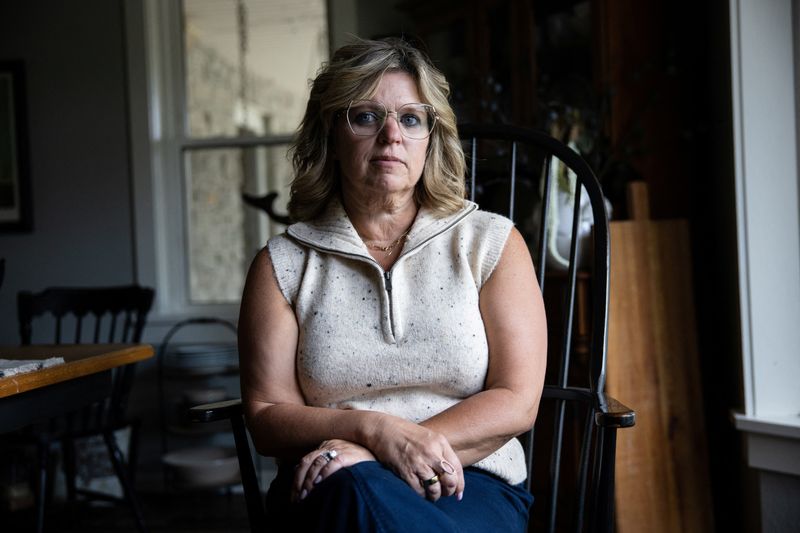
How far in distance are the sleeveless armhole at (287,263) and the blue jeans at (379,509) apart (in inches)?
15.4

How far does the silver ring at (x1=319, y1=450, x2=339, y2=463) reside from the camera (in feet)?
4.04

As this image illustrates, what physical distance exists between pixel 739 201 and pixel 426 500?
3.83 ft

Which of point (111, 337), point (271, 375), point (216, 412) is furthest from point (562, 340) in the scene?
point (111, 337)

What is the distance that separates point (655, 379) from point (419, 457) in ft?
3.50

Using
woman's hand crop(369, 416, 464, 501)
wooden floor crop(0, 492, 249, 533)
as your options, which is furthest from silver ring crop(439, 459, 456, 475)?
wooden floor crop(0, 492, 249, 533)

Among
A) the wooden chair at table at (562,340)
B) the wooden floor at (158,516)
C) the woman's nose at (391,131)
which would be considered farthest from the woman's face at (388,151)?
the wooden floor at (158,516)

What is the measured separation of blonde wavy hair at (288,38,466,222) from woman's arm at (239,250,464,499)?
0.60 feet

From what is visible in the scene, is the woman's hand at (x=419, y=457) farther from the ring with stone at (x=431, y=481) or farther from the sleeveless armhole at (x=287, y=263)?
the sleeveless armhole at (x=287, y=263)

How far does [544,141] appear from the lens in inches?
66.9

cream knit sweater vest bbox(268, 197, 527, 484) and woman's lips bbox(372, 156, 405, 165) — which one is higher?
woman's lips bbox(372, 156, 405, 165)

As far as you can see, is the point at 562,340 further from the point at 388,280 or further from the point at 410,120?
the point at 410,120

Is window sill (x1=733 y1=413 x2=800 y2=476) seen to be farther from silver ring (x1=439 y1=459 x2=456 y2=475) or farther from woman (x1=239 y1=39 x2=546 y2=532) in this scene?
silver ring (x1=439 y1=459 x2=456 y2=475)

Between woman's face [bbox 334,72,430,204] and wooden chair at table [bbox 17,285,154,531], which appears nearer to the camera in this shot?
woman's face [bbox 334,72,430,204]

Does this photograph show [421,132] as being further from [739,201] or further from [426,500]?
[739,201]
